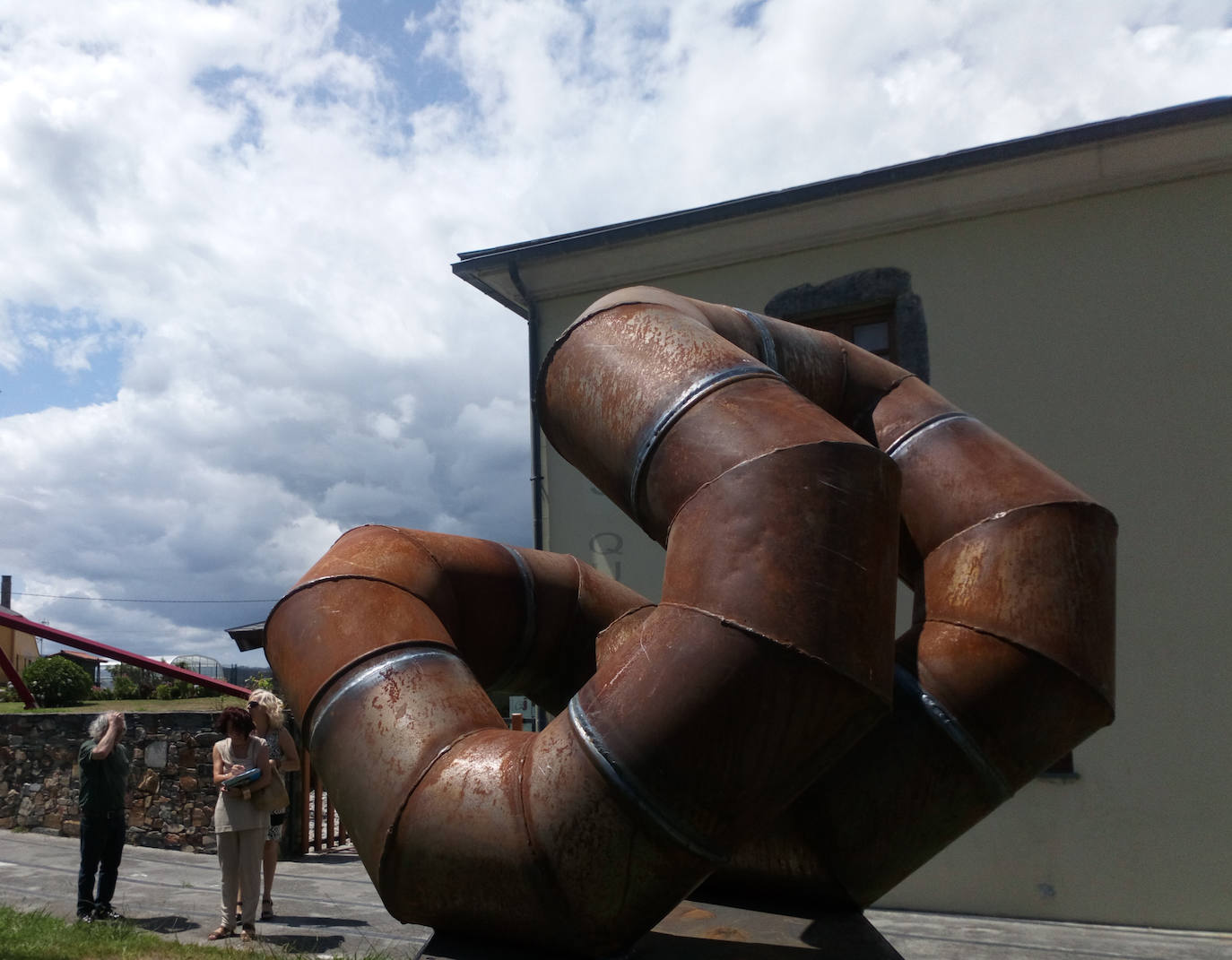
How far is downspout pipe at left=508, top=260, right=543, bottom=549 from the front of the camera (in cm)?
873

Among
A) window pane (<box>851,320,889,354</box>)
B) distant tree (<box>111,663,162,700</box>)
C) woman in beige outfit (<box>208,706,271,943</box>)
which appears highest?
window pane (<box>851,320,889,354</box>)

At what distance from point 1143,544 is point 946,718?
5381 mm

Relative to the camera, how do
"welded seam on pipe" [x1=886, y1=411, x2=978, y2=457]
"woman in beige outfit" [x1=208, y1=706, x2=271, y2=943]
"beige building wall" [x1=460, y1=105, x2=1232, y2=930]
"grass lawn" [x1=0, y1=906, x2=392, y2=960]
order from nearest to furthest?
"welded seam on pipe" [x1=886, y1=411, x2=978, y2=457] → "grass lawn" [x1=0, y1=906, x2=392, y2=960] → "woman in beige outfit" [x1=208, y1=706, x2=271, y2=943] → "beige building wall" [x1=460, y1=105, x2=1232, y2=930]

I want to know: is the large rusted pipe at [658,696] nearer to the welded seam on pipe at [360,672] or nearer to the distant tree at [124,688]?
the welded seam on pipe at [360,672]

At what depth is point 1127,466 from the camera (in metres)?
7.00

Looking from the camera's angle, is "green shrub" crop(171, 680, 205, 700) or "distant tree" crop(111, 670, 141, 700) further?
"distant tree" crop(111, 670, 141, 700)

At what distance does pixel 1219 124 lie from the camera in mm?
6695

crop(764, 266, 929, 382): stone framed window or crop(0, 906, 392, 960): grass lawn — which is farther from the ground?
crop(764, 266, 929, 382): stone framed window

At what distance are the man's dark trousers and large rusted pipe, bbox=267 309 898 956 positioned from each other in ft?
15.3

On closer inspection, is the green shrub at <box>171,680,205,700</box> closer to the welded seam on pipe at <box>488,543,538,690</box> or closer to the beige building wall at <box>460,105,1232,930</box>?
the beige building wall at <box>460,105,1232,930</box>

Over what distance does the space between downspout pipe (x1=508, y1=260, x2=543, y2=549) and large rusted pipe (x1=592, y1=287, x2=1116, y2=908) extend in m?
6.15

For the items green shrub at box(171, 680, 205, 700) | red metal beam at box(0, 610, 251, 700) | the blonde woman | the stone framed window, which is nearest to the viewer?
the blonde woman

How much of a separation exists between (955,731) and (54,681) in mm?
16573

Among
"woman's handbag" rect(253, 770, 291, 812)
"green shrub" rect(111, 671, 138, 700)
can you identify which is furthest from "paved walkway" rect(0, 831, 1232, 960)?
"green shrub" rect(111, 671, 138, 700)
